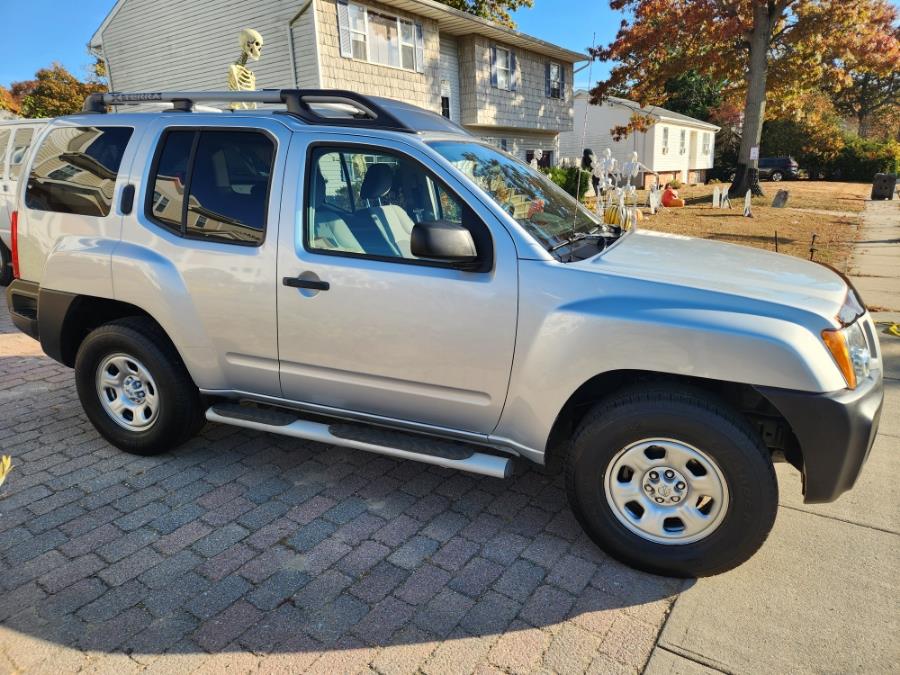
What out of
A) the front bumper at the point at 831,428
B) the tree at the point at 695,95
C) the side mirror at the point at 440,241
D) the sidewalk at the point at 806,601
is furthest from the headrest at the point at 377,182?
the tree at the point at 695,95

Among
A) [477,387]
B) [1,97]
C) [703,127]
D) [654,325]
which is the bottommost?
[477,387]

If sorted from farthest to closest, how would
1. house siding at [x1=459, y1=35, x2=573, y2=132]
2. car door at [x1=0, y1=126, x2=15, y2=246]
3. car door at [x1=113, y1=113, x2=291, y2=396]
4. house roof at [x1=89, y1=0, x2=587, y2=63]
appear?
house siding at [x1=459, y1=35, x2=573, y2=132], house roof at [x1=89, y1=0, x2=587, y2=63], car door at [x1=0, y1=126, x2=15, y2=246], car door at [x1=113, y1=113, x2=291, y2=396]

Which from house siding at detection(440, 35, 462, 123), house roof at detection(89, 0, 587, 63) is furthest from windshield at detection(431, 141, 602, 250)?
house siding at detection(440, 35, 462, 123)

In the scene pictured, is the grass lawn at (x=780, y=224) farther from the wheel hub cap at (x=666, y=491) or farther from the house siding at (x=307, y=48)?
the house siding at (x=307, y=48)

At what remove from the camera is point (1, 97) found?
117 feet

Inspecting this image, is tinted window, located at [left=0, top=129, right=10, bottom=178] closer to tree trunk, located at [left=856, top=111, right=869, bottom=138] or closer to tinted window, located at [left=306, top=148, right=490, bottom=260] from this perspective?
tinted window, located at [left=306, top=148, right=490, bottom=260]

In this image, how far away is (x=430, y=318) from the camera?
2912mm

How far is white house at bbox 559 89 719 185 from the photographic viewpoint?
34.8 metres

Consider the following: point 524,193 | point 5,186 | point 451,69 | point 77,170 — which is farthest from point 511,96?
point 524,193

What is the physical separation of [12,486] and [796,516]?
4.40 m

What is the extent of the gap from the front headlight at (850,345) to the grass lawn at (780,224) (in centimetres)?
820

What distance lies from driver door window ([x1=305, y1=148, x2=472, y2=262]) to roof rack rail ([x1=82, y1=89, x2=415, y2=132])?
18 centimetres

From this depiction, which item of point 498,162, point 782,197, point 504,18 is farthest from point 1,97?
point 498,162

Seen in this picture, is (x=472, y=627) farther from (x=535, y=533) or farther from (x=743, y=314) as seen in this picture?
(x=743, y=314)
